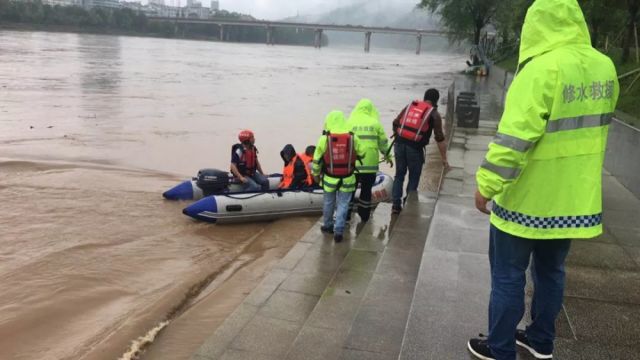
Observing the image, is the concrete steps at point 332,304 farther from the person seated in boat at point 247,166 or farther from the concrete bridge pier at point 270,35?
the concrete bridge pier at point 270,35

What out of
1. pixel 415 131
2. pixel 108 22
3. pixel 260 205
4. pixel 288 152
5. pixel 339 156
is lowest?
pixel 260 205

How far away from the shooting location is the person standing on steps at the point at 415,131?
281 inches

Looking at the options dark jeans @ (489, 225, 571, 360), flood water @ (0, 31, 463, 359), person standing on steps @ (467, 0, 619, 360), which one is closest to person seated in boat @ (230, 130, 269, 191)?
flood water @ (0, 31, 463, 359)

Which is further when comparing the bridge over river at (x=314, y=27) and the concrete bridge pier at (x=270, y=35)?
the concrete bridge pier at (x=270, y=35)

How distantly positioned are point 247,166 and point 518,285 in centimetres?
753

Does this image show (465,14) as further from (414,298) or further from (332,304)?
(414,298)

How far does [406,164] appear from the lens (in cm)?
752

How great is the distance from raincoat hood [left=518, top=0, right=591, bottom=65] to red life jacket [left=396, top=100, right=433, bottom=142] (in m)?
4.36

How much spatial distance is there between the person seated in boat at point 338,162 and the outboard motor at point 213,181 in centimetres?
334

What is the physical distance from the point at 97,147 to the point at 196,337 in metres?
12.2

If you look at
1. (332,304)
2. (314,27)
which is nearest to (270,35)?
(314,27)

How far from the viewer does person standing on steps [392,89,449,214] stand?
23.4ft

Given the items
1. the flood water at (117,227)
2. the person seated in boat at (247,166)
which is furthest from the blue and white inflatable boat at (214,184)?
the flood water at (117,227)

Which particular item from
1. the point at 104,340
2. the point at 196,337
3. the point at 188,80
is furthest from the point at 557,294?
the point at 188,80
